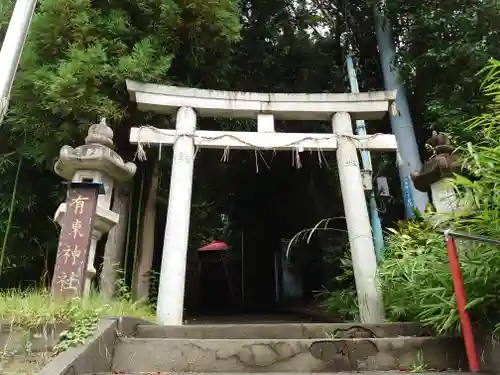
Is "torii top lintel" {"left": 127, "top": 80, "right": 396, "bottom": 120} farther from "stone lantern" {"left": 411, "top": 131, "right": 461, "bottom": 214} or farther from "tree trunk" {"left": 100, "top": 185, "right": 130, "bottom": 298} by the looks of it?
"tree trunk" {"left": 100, "top": 185, "right": 130, "bottom": 298}

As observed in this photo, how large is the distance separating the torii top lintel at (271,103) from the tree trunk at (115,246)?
4.99 ft

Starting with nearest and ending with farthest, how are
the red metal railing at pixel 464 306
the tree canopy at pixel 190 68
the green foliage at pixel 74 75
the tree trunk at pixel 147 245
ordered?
1. the red metal railing at pixel 464 306
2. the green foliage at pixel 74 75
3. the tree canopy at pixel 190 68
4. the tree trunk at pixel 147 245

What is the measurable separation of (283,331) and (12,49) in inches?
139

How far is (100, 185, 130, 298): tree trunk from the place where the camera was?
5734 mm

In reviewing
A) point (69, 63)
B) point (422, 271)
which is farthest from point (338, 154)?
point (69, 63)

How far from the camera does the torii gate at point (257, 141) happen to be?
195 inches

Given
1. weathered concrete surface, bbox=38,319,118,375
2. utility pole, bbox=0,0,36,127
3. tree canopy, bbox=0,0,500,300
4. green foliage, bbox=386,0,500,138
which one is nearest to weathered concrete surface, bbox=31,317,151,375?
weathered concrete surface, bbox=38,319,118,375

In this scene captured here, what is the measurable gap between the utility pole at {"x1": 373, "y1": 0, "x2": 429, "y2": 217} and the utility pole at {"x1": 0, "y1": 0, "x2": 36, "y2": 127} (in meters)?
5.31

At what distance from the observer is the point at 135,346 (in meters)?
3.18

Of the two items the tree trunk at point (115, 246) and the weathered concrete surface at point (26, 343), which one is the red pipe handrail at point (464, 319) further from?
the tree trunk at point (115, 246)

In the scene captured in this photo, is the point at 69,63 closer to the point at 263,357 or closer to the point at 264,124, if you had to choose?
the point at 264,124

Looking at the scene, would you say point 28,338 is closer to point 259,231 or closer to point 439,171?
point 439,171

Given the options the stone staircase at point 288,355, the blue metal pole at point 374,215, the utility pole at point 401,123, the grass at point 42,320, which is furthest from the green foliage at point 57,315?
the utility pole at point 401,123

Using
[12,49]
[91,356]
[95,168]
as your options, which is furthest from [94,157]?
[91,356]
